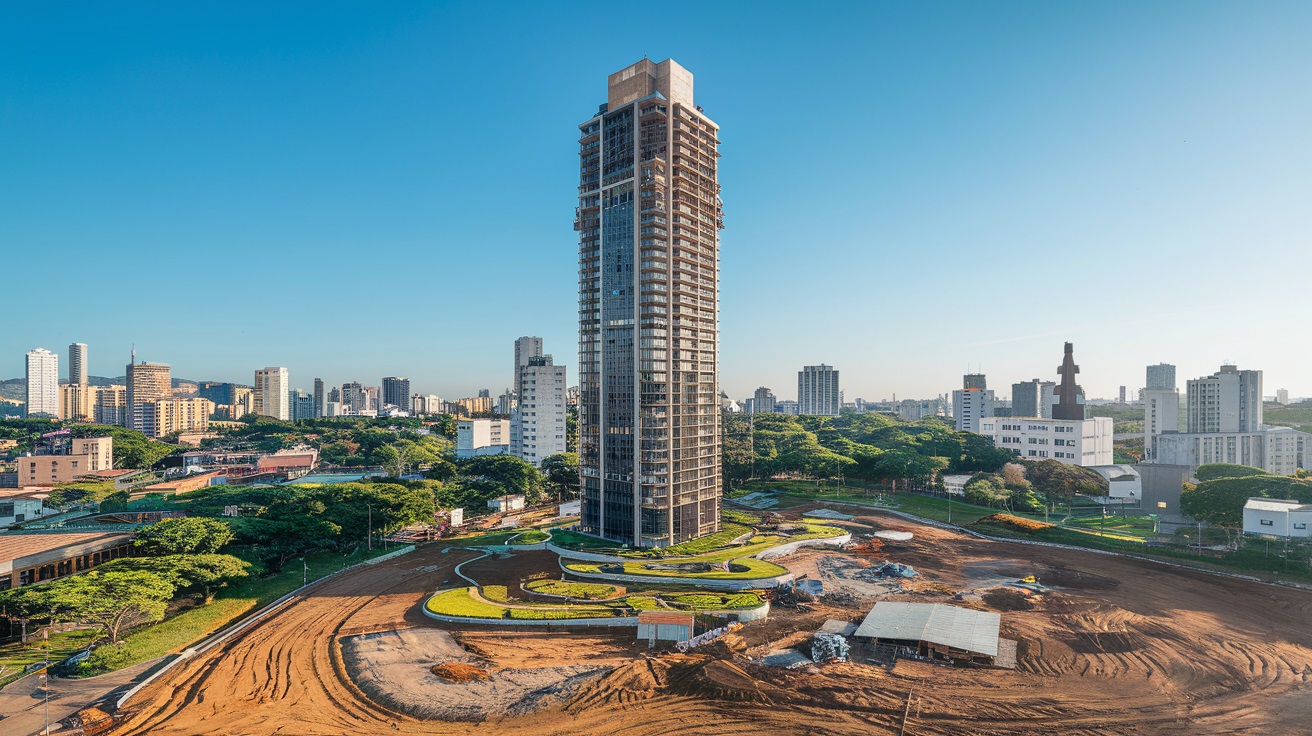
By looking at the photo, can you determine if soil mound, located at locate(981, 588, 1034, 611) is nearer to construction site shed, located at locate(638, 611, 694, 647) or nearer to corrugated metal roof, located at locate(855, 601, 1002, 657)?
corrugated metal roof, located at locate(855, 601, 1002, 657)

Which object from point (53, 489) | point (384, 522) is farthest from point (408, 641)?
point (53, 489)

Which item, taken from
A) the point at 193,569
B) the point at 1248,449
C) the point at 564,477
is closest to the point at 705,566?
the point at 193,569

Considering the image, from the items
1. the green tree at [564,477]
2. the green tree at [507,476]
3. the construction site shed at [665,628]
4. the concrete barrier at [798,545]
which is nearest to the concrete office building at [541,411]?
the green tree at [564,477]

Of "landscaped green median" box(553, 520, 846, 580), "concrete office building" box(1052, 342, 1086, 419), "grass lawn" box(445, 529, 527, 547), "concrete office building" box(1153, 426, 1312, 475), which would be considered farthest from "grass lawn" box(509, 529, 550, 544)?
"concrete office building" box(1153, 426, 1312, 475)

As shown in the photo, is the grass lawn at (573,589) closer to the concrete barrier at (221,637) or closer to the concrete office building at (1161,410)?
the concrete barrier at (221,637)

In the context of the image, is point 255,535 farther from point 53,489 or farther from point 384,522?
point 53,489
